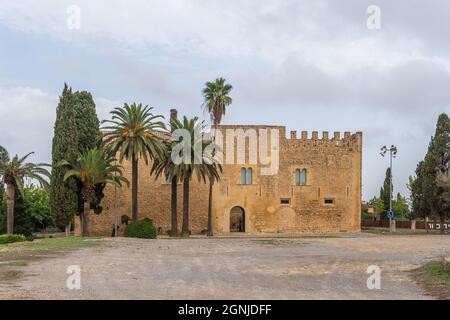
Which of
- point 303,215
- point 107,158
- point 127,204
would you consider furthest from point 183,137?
point 303,215

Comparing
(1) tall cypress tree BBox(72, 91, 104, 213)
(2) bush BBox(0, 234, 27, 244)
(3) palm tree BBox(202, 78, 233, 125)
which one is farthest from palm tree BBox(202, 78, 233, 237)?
(2) bush BBox(0, 234, 27, 244)

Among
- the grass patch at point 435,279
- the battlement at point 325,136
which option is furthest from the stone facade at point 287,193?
the grass patch at point 435,279

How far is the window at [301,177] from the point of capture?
55.7m

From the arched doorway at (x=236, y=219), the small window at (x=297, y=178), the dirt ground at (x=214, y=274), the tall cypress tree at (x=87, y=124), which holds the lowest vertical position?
the arched doorway at (x=236, y=219)

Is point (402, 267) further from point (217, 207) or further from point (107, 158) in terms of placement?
point (217, 207)

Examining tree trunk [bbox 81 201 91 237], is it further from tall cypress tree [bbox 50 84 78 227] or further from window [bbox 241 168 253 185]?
window [bbox 241 168 253 185]

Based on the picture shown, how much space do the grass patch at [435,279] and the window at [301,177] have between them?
34.2 m

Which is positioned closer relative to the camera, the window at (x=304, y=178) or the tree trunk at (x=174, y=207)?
the tree trunk at (x=174, y=207)

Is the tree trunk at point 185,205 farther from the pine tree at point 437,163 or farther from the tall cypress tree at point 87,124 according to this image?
the pine tree at point 437,163

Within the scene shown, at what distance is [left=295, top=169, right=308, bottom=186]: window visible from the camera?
2194 inches

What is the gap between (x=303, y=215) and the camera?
2183 inches

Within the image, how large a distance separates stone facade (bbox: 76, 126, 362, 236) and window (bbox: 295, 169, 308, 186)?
0.58 ft

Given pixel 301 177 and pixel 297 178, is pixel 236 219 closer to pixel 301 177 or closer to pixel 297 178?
pixel 297 178
